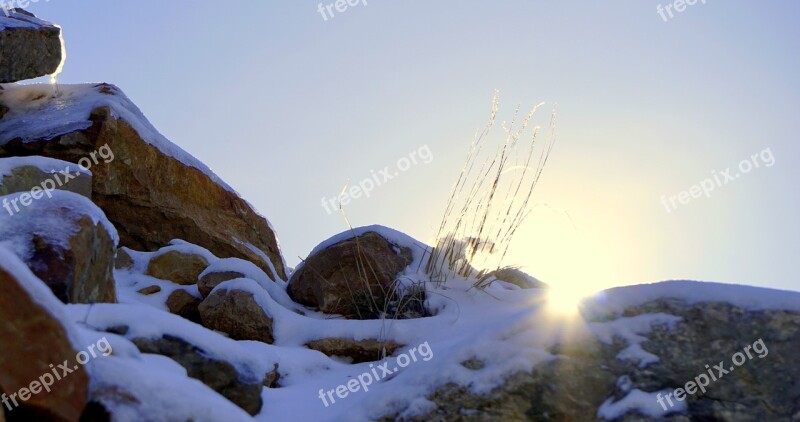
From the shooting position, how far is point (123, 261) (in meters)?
4.03

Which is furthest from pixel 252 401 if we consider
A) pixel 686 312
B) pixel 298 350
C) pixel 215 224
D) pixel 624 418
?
pixel 215 224

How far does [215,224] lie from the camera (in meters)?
5.00

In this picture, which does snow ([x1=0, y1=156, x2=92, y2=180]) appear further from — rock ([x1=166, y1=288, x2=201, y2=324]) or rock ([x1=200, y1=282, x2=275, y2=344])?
rock ([x1=200, y1=282, x2=275, y2=344])

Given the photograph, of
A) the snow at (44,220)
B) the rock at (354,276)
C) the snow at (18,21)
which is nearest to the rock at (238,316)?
the rock at (354,276)

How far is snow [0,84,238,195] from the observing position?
4437 millimetres

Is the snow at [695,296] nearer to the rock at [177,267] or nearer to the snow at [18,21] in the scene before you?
the rock at [177,267]

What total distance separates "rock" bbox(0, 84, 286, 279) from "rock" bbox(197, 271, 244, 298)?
3.20ft

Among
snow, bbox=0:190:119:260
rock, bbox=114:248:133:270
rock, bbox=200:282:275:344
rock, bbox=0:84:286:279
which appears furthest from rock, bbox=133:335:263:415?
rock, bbox=0:84:286:279

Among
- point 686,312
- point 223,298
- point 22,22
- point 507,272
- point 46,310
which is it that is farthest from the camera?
point 22,22

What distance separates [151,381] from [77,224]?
891mm

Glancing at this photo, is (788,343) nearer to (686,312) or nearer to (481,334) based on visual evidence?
(686,312)

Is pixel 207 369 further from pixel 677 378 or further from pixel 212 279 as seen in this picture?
pixel 212 279

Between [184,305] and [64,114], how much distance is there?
1804 mm

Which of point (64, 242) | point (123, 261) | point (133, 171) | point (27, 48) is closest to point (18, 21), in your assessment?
point (27, 48)
